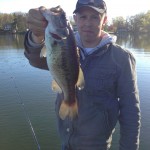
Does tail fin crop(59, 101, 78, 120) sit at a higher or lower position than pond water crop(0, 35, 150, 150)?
higher

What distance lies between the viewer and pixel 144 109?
11.6 m

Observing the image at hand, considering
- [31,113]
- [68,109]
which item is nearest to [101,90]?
[68,109]

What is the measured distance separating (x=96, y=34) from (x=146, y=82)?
536 inches

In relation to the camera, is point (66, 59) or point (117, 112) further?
point (117, 112)

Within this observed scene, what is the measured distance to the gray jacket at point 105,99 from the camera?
3086 mm

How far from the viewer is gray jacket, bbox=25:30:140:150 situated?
309cm

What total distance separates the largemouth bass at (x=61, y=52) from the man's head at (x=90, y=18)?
2.65ft

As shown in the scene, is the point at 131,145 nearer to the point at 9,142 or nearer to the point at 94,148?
the point at 94,148

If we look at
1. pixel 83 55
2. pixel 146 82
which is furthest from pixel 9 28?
pixel 83 55

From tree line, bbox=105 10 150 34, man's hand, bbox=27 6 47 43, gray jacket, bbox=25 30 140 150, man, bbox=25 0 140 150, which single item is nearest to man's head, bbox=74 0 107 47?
man, bbox=25 0 140 150

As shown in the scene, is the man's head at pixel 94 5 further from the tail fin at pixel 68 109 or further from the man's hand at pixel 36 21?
the tail fin at pixel 68 109

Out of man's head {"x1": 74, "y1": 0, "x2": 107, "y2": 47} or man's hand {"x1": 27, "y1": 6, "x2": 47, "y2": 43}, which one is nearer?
man's hand {"x1": 27, "y1": 6, "x2": 47, "y2": 43}

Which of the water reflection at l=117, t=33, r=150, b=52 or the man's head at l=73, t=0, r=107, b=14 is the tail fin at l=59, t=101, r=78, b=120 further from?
the water reflection at l=117, t=33, r=150, b=52

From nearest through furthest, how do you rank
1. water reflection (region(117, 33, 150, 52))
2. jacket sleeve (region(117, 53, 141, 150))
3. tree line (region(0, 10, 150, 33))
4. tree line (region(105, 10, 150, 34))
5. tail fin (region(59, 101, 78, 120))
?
tail fin (region(59, 101, 78, 120)) → jacket sleeve (region(117, 53, 141, 150)) → water reflection (region(117, 33, 150, 52)) → tree line (region(0, 10, 150, 33)) → tree line (region(105, 10, 150, 34))
